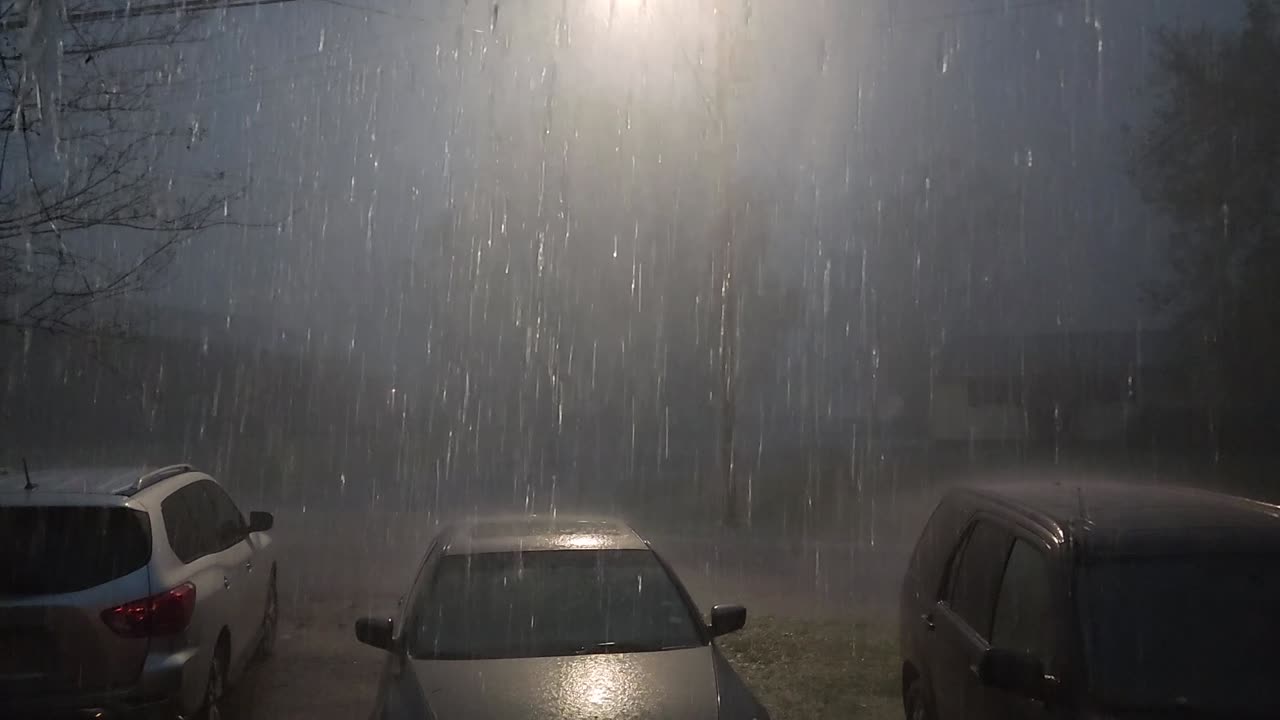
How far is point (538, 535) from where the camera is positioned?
20.7ft

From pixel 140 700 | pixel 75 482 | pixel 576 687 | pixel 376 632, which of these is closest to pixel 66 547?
pixel 75 482

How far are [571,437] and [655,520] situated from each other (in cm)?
2043

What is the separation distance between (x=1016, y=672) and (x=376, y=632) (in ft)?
9.92

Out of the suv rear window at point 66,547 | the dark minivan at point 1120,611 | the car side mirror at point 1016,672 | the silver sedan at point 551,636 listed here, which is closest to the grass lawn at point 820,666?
the silver sedan at point 551,636

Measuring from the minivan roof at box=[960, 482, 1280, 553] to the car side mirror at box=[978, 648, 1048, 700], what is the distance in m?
0.62

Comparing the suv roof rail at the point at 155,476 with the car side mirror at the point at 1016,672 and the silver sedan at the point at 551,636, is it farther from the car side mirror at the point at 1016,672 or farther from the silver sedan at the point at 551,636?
the car side mirror at the point at 1016,672

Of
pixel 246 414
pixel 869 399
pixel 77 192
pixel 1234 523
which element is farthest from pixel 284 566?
pixel 869 399

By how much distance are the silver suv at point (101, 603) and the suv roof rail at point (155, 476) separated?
0.04ft

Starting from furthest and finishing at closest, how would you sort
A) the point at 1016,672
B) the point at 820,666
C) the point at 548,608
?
the point at 820,666
the point at 548,608
the point at 1016,672

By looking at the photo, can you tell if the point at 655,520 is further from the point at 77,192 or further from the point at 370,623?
the point at 370,623

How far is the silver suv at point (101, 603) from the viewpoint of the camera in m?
5.31

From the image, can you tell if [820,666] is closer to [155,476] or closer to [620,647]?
[620,647]

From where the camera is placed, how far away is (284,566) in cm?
1413

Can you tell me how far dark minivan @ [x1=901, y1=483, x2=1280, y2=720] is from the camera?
4.11m
